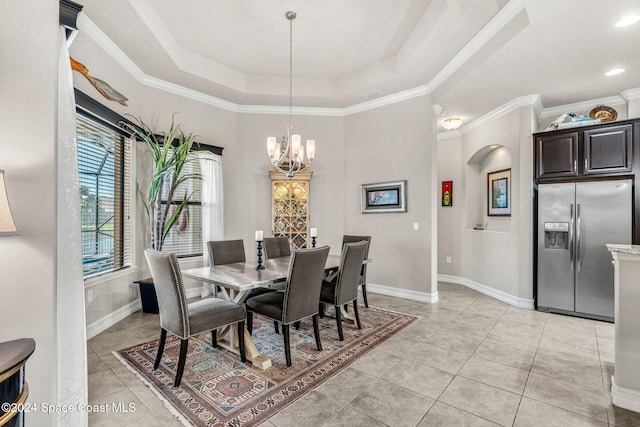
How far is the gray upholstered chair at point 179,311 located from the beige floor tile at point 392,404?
1.07 metres

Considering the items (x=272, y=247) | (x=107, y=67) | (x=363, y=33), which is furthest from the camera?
(x=272, y=247)

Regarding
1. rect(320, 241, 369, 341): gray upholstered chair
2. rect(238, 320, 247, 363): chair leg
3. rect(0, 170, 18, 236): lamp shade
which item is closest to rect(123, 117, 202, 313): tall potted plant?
rect(238, 320, 247, 363): chair leg

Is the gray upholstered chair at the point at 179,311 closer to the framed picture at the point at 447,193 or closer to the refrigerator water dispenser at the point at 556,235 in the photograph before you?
the refrigerator water dispenser at the point at 556,235

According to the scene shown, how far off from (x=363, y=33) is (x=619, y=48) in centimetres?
245

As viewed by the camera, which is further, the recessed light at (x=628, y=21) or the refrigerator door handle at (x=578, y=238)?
the refrigerator door handle at (x=578, y=238)

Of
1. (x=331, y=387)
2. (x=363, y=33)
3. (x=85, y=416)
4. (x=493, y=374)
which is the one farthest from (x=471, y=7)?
(x=85, y=416)

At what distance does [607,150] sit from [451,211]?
242cm

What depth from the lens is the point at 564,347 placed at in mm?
2850

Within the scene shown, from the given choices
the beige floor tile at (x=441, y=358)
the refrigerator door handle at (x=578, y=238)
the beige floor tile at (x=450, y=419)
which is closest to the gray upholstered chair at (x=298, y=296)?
the beige floor tile at (x=441, y=358)

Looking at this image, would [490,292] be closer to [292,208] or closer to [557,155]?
[557,155]

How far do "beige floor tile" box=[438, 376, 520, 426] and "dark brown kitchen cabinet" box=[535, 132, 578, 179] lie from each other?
3.02 m

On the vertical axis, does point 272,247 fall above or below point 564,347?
above

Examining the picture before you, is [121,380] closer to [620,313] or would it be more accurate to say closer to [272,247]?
[272,247]

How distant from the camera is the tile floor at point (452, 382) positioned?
1.84 metres
